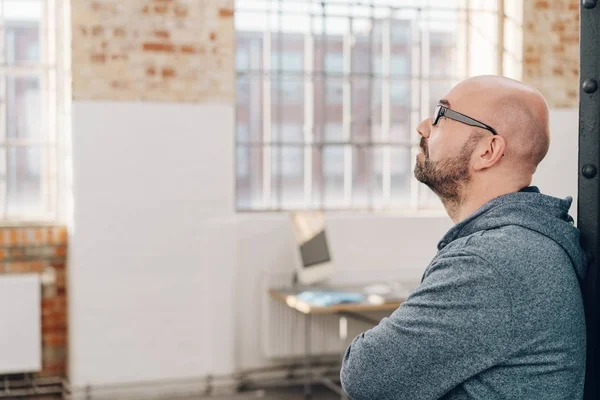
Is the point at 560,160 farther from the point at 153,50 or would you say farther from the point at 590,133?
the point at 590,133

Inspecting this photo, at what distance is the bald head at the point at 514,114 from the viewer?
1476mm

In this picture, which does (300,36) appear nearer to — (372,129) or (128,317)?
(372,129)

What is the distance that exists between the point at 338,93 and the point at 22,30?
2249 millimetres

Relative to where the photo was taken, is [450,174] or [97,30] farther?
[97,30]

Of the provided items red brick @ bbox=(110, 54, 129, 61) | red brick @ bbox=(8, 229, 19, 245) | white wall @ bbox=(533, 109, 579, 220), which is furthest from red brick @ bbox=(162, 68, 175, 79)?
white wall @ bbox=(533, 109, 579, 220)

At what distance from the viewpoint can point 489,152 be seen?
4.89ft

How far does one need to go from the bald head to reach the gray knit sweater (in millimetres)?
139

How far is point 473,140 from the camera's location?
1490mm

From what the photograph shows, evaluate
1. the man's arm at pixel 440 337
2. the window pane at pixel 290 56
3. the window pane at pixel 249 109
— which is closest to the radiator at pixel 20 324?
the window pane at pixel 249 109

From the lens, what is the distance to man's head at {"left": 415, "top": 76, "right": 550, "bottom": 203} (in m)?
1.48

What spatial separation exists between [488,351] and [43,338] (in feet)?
14.5

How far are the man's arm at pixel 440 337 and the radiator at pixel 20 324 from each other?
402 cm

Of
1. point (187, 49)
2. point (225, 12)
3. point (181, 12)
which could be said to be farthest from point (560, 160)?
point (181, 12)

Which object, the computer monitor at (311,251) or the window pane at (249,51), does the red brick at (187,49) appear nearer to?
the window pane at (249,51)
